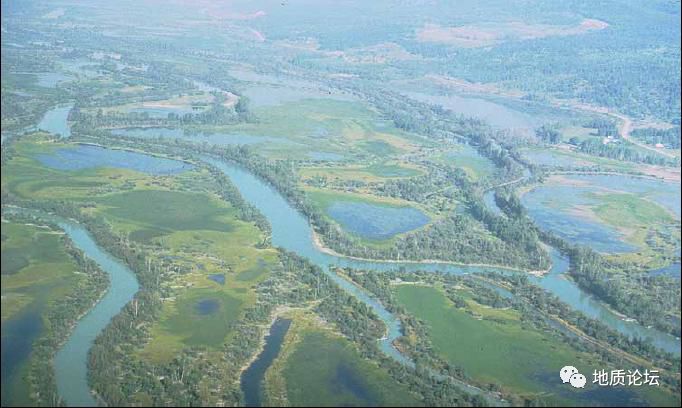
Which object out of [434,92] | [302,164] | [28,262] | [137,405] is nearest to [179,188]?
[302,164]

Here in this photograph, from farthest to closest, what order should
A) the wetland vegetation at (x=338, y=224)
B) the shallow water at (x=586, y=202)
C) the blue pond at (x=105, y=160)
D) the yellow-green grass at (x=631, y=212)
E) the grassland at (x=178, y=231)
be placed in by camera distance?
the blue pond at (x=105, y=160) → the yellow-green grass at (x=631, y=212) → the shallow water at (x=586, y=202) → the grassland at (x=178, y=231) → the wetland vegetation at (x=338, y=224)

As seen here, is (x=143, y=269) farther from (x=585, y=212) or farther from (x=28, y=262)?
(x=585, y=212)

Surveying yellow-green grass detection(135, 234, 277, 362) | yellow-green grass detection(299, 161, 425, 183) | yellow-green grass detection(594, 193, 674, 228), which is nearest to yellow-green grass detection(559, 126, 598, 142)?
yellow-green grass detection(299, 161, 425, 183)

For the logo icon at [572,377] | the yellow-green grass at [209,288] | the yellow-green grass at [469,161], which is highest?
the yellow-green grass at [209,288]

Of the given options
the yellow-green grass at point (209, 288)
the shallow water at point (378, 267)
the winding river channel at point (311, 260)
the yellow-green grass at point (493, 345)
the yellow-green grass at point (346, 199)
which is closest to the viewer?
the winding river channel at point (311, 260)

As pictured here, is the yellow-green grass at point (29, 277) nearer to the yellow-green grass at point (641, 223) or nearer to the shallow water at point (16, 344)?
the shallow water at point (16, 344)

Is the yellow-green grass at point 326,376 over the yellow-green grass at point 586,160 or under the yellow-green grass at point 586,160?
over

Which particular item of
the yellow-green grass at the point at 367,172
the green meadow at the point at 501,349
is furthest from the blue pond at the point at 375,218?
the green meadow at the point at 501,349

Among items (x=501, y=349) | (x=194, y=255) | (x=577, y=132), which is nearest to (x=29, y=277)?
(x=194, y=255)
